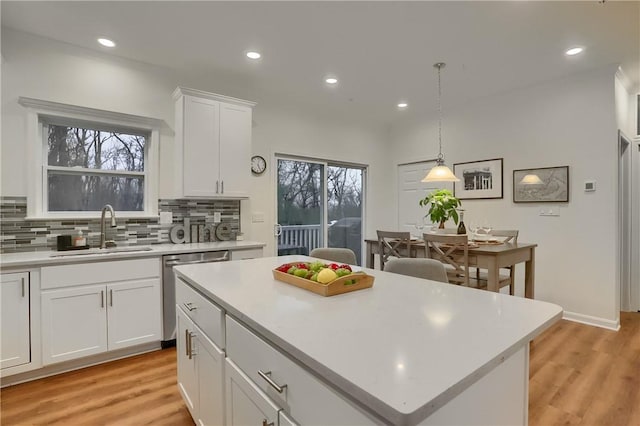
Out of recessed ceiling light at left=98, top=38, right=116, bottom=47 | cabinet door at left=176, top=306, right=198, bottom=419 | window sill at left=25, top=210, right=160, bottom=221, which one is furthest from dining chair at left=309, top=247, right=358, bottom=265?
recessed ceiling light at left=98, top=38, right=116, bottom=47

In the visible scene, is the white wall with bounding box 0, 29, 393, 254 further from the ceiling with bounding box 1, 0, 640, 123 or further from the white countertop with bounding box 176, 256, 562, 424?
the white countertop with bounding box 176, 256, 562, 424

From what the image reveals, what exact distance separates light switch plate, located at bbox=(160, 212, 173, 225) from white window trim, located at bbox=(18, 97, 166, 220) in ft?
0.27

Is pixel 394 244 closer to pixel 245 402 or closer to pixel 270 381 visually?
pixel 245 402

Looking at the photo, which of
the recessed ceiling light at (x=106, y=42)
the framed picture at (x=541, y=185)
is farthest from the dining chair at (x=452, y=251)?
the recessed ceiling light at (x=106, y=42)

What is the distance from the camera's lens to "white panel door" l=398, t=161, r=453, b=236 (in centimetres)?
512

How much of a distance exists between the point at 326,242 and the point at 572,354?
3.03 m

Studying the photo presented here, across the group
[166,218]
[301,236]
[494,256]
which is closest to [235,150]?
[166,218]

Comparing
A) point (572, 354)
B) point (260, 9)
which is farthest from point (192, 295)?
point (572, 354)

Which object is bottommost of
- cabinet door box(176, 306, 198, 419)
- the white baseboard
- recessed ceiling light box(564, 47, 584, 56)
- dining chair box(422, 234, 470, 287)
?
the white baseboard

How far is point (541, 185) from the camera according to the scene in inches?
150

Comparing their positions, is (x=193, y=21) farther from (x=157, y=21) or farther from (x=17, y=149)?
(x=17, y=149)

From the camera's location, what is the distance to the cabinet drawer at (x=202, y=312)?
137cm

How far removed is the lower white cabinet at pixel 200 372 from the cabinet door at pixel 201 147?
5.48 ft

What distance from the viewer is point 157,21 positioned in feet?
8.42
